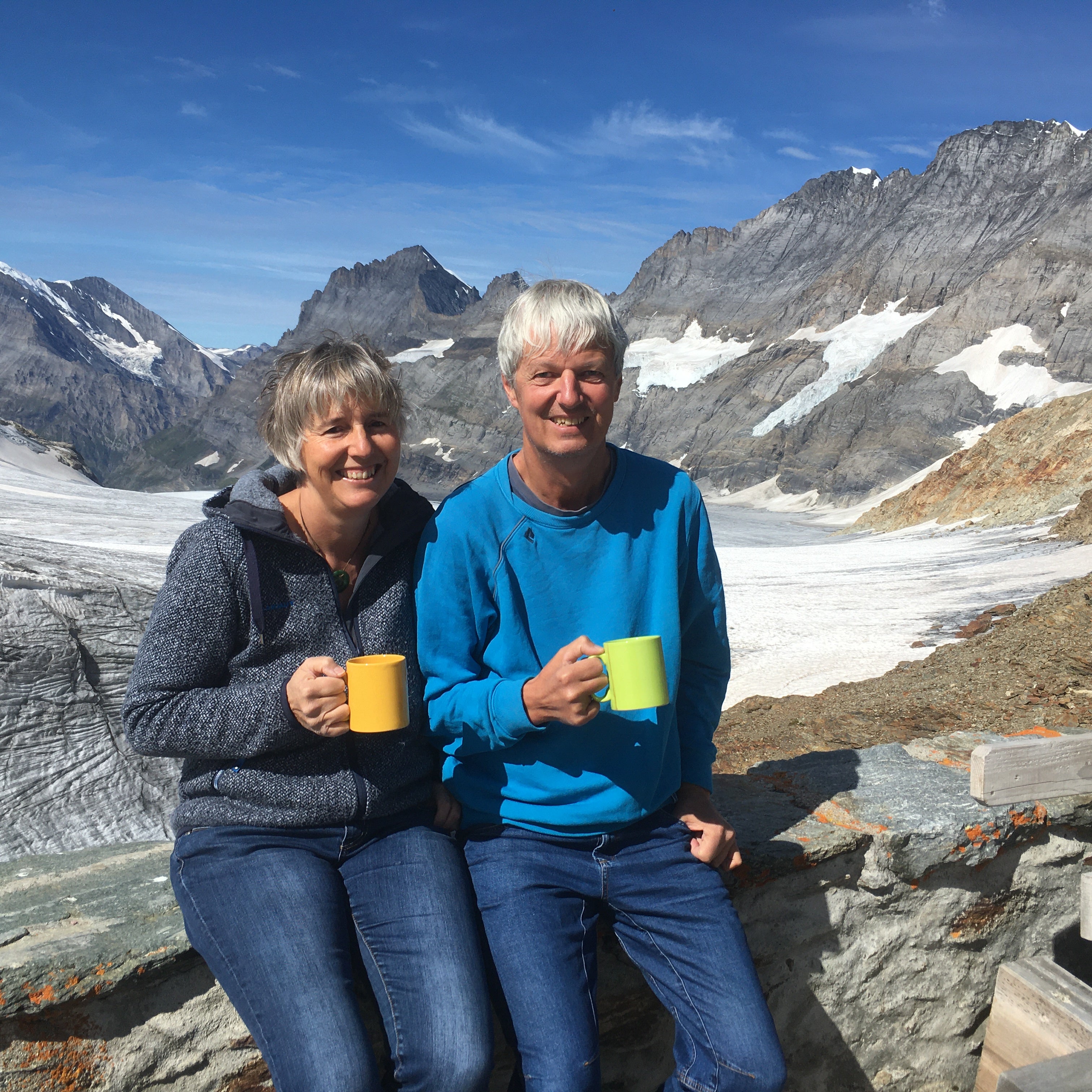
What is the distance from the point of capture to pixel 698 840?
2426mm

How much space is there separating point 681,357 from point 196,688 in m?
119

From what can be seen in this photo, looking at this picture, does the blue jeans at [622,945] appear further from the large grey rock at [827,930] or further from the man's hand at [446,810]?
the large grey rock at [827,930]

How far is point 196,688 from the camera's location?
7.32 feet

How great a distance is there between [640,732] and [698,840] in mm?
349

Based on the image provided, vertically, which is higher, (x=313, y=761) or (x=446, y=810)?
(x=313, y=761)

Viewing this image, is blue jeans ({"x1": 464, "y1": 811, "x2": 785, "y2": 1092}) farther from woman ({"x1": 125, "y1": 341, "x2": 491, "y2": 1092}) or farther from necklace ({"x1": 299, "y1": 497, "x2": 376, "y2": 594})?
necklace ({"x1": 299, "y1": 497, "x2": 376, "y2": 594})

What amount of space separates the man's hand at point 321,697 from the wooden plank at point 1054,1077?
5.87 ft

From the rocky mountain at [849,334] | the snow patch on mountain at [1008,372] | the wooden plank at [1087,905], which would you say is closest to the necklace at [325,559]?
the wooden plank at [1087,905]

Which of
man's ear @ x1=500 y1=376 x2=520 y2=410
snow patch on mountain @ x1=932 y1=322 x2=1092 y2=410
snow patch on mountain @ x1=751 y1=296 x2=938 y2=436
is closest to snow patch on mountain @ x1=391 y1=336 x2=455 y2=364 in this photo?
snow patch on mountain @ x1=751 y1=296 x2=938 y2=436

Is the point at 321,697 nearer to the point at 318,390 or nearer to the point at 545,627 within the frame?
the point at 545,627

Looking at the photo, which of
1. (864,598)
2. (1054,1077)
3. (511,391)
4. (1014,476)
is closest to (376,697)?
(511,391)

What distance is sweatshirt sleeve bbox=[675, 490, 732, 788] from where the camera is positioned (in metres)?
2.56

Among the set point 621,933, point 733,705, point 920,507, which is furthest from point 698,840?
point 920,507

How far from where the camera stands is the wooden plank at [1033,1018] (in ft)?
8.55
